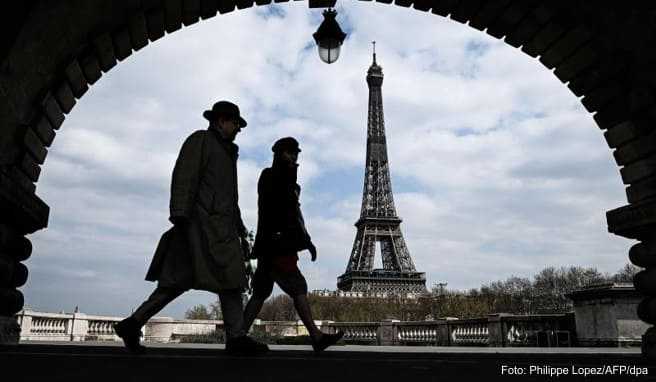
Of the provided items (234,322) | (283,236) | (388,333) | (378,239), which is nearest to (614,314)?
(388,333)

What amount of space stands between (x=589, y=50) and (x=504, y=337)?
30.3 ft

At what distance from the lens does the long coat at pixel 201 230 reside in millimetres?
4785

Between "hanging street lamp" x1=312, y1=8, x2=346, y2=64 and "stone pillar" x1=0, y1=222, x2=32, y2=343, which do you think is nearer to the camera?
"stone pillar" x1=0, y1=222, x2=32, y2=343

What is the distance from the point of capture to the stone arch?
639 centimetres

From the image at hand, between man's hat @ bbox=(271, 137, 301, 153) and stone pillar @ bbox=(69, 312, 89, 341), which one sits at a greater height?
man's hat @ bbox=(271, 137, 301, 153)

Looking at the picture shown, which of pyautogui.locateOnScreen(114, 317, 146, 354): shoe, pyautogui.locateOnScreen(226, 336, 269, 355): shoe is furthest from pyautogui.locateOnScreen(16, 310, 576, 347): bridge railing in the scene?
pyautogui.locateOnScreen(114, 317, 146, 354): shoe

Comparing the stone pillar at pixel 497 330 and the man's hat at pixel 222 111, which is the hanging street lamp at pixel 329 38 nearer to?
the man's hat at pixel 222 111

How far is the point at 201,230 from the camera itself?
4.87m

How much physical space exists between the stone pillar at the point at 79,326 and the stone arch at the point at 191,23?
13.1 metres

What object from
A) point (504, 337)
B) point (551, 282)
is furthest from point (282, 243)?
point (551, 282)

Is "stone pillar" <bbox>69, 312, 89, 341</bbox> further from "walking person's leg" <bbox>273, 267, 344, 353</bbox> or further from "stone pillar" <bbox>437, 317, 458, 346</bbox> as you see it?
"walking person's leg" <bbox>273, 267, 344, 353</bbox>

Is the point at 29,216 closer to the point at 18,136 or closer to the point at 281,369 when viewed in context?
the point at 18,136

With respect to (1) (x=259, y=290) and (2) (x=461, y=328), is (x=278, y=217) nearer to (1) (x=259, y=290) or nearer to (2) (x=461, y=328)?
(1) (x=259, y=290)

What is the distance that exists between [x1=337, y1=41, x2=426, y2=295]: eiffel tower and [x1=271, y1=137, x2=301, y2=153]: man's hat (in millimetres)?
63914
